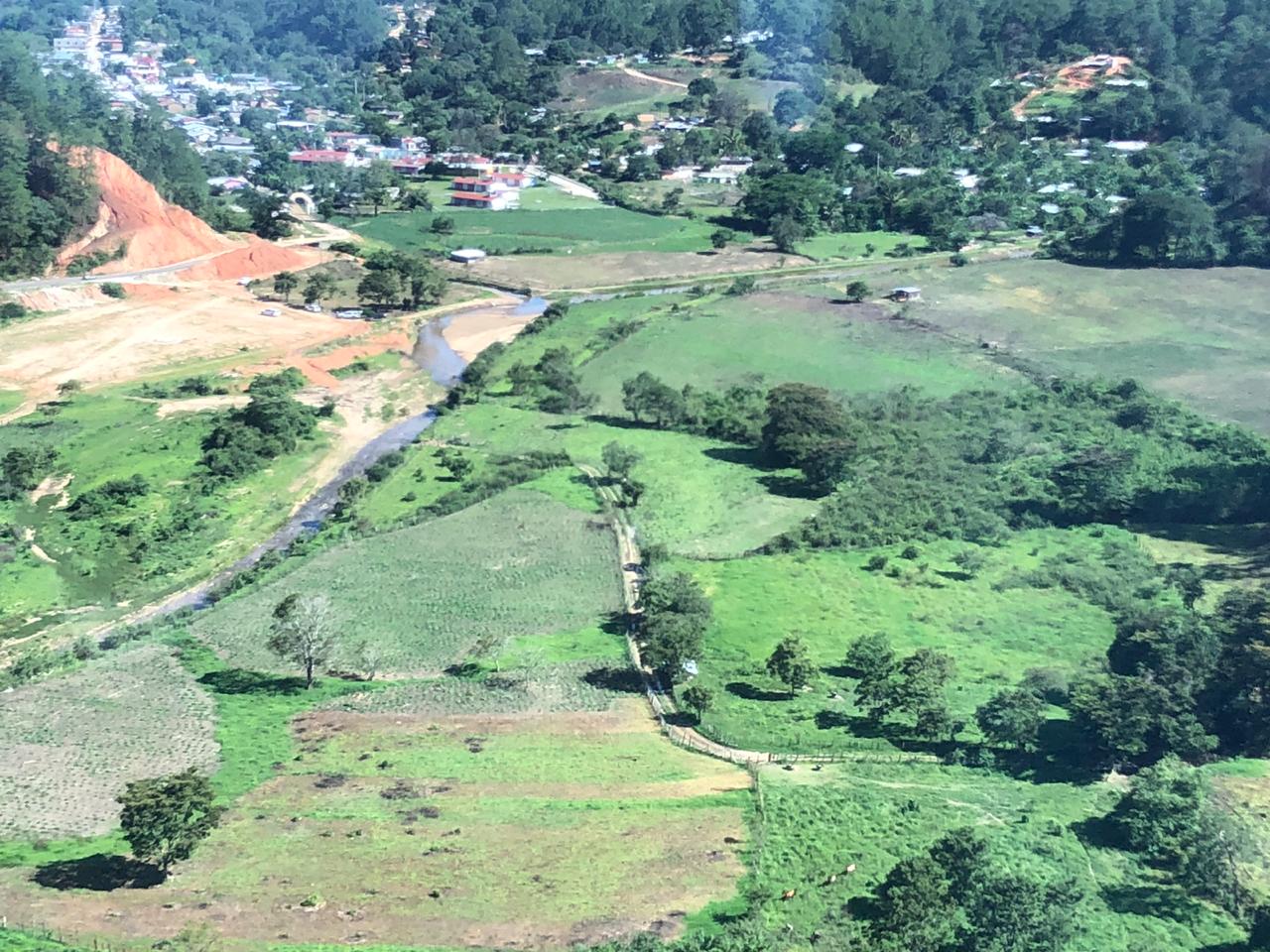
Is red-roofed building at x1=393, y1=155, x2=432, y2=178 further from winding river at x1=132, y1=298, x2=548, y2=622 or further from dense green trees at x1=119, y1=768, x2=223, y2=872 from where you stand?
dense green trees at x1=119, y1=768, x2=223, y2=872

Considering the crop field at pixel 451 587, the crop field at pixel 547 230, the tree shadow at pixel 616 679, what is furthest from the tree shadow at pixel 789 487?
the crop field at pixel 547 230

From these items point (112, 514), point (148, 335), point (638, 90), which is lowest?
point (112, 514)

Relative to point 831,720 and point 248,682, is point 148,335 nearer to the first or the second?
point 248,682

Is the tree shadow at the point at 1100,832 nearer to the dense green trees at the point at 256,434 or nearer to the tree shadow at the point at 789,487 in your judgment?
the tree shadow at the point at 789,487

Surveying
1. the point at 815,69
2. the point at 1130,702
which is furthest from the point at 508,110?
the point at 1130,702

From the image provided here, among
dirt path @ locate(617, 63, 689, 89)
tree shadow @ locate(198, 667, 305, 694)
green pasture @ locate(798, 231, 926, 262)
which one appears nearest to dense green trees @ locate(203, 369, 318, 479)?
tree shadow @ locate(198, 667, 305, 694)

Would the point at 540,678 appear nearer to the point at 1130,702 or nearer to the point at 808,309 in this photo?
the point at 1130,702

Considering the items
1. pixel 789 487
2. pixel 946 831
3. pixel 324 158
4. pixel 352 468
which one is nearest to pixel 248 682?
pixel 946 831
